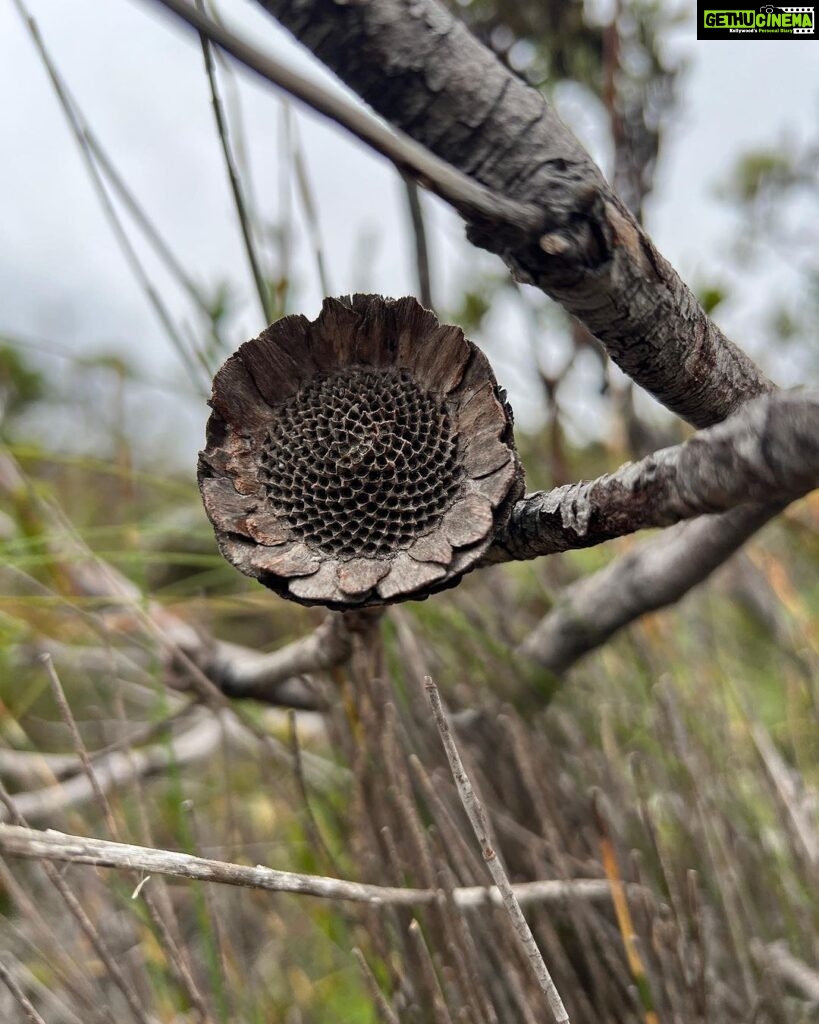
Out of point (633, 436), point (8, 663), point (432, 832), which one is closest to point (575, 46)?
point (633, 436)

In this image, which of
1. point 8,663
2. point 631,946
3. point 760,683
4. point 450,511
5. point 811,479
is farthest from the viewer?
point 760,683

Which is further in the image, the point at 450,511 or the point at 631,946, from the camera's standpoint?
the point at 631,946

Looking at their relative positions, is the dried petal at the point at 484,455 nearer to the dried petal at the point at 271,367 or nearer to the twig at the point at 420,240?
the dried petal at the point at 271,367

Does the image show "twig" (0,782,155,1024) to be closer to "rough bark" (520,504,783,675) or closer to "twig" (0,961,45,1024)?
"twig" (0,961,45,1024)

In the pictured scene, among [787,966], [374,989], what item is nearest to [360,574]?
[374,989]

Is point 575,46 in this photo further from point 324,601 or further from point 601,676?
point 324,601

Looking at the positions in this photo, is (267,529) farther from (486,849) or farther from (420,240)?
(420,240)

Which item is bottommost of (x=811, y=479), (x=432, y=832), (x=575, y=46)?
(x=432, y=832)
